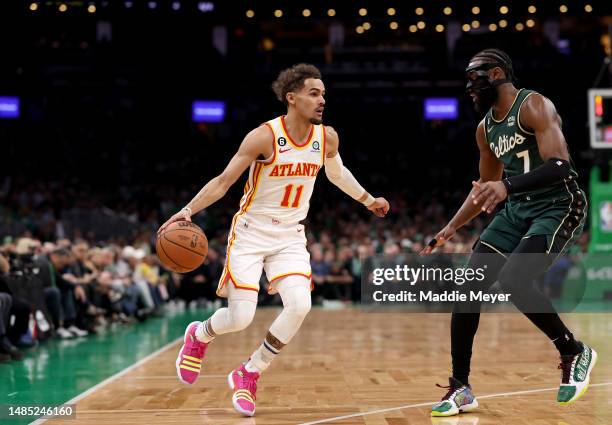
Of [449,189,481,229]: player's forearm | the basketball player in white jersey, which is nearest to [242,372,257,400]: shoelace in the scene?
the basketball player in white jersey

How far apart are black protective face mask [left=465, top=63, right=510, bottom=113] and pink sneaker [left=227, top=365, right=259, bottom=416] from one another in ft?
7.03

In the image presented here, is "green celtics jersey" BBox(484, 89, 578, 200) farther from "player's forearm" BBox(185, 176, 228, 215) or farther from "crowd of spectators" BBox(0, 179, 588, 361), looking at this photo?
"crowd of spectators" BBox(0, 179, 588, 361)

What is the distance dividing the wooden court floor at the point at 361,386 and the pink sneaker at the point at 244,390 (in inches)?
3.5

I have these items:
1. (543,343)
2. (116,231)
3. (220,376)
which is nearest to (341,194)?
(116,231)

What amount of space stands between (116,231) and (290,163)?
15.3 meters

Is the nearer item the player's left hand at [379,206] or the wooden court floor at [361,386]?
the wooden court floor at [361,386]

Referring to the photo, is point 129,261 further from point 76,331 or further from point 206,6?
point 206,6

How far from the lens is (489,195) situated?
423 cm

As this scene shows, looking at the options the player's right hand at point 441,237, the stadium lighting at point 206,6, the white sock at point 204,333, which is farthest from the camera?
the stadium lighting at point 206,6

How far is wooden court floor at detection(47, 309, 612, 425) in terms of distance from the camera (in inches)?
192


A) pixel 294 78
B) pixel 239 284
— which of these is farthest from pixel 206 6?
pixel 239 284

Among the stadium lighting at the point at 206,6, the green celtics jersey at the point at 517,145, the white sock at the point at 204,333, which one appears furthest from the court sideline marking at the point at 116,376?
the stadium lighting at the point at 206,6

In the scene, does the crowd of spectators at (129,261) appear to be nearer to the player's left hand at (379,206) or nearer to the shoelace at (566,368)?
the player's left hand at (379,206)

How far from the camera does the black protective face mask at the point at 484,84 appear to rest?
4.91 metres
